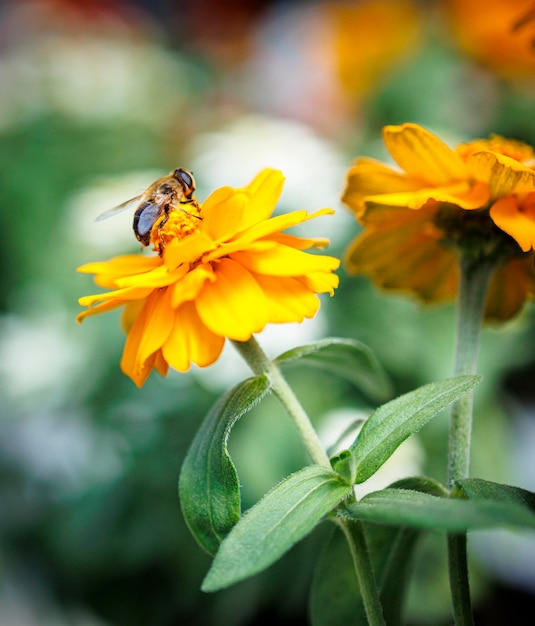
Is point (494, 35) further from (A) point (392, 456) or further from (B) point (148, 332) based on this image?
(B) point (148, 332)

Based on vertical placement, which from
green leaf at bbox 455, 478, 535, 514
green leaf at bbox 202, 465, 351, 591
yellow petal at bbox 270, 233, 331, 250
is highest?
yellow petal at bbox 270, 233, 331, 250

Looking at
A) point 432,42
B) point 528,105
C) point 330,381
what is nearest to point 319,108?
point 432,42

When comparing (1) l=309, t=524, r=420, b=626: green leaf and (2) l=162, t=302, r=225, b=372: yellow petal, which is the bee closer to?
(2) l=162, t=302, r=225, b=372: yellow petal

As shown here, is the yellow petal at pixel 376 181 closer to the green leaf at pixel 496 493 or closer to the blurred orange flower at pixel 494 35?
the green leaf at pixel 496 493

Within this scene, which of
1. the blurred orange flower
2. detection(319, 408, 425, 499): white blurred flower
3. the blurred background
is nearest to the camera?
detection(319, 408, 425, 499): white blurred flower

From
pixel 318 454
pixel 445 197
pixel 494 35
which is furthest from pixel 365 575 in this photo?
pixel 494 35

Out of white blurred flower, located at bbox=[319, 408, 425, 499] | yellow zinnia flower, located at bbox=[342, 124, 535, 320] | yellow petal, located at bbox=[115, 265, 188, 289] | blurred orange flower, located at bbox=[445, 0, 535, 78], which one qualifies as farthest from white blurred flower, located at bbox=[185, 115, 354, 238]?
yellow petal, located at bbox=[115, 265, 188, 289]

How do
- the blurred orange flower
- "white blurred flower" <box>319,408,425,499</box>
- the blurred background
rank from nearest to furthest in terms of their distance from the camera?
"white blurred flower" <box>319,408,425,499</box>
the blurred background
the blurred orange flower

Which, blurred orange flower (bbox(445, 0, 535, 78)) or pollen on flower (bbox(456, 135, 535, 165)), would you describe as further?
blurred orange flower (bbox(445, 0, 535, 78))
